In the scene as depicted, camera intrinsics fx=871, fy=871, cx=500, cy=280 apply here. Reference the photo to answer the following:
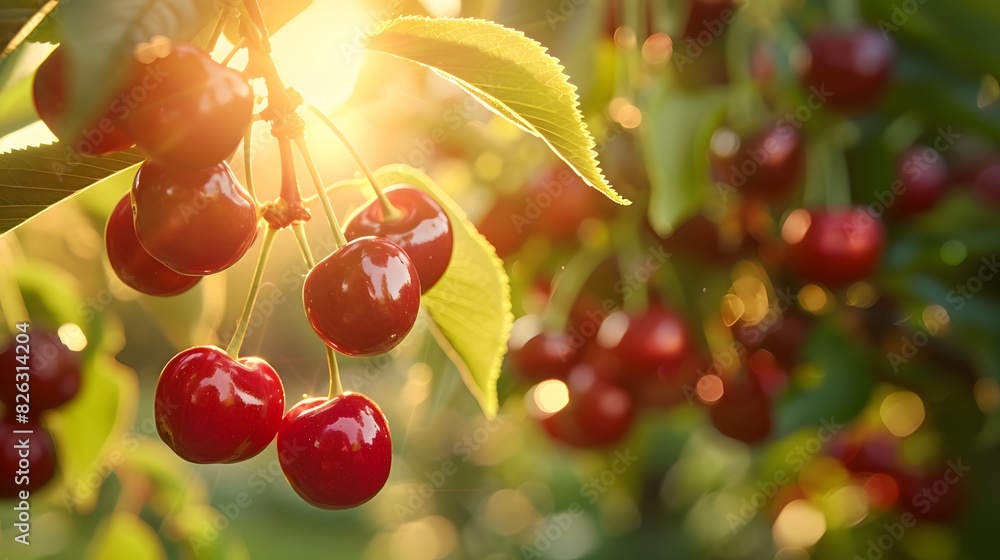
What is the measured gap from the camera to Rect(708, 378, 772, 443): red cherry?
1434mm

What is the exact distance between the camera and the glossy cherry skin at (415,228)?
2.15 ft

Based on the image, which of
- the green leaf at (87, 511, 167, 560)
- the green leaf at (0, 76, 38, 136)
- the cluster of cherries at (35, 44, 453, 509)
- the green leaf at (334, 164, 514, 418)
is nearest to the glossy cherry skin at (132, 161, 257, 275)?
the cluster of cherries at (35, 44, 453, 509)

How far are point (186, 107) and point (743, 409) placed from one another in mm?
1172

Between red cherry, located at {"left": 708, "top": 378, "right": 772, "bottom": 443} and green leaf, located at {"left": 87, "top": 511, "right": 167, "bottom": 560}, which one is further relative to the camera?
red cherry, located at {"left": 708, "top": 378, "right": 772, "bottom": 443}

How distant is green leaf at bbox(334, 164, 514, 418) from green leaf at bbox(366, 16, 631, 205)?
194mm

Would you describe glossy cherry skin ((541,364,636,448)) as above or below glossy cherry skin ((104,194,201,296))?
below

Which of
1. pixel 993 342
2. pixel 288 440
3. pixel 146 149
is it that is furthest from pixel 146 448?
pixel 993 342

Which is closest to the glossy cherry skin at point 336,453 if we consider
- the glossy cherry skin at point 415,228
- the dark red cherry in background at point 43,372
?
the glossy cherry skin at point 415,228

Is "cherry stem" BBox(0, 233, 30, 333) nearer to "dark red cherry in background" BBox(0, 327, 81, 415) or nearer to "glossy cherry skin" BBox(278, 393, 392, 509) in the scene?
Result: "dark red cherry in background" BBox(0, 327, 81, 415)

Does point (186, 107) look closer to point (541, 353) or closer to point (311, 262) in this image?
point (311, 262)

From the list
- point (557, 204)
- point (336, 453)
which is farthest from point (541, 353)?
point (336, 453)

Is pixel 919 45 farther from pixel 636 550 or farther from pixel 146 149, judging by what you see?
pixel 636 550

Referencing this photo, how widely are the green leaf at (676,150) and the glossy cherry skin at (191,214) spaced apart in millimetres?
672

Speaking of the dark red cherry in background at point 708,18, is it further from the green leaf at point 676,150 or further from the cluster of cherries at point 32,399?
the cluster of cherries at point 32,399
